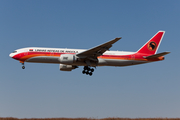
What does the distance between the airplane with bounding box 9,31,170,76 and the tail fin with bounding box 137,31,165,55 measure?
161 millimetres

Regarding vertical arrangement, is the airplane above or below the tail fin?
below

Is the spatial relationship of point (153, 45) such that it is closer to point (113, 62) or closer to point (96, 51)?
point (113, 62)

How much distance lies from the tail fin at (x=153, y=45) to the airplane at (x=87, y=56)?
0.16 m

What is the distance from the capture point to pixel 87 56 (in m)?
35.1

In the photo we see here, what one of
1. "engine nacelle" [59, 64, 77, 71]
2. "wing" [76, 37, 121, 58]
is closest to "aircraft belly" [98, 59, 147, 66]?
"wing" [76, 37, 121, 58]

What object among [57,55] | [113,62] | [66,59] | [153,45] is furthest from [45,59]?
[153,45]

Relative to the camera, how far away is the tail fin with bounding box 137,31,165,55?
127 ft

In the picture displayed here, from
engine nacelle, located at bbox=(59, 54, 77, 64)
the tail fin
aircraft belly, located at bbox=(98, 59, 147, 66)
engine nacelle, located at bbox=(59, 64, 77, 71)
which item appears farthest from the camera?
engine nacelle, located at bbox=(59, 64, 77, 71)

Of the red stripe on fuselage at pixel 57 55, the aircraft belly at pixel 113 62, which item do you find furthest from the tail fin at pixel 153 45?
the aircraft belly at pixel 113 62

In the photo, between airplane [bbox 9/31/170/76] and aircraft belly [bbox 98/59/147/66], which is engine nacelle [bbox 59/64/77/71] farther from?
aircraft belly [bbox 98/59/147/66]

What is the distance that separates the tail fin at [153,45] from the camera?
127 ft

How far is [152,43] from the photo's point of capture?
3953cm

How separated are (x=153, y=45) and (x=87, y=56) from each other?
11147 mm

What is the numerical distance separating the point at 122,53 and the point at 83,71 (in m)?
6.36
